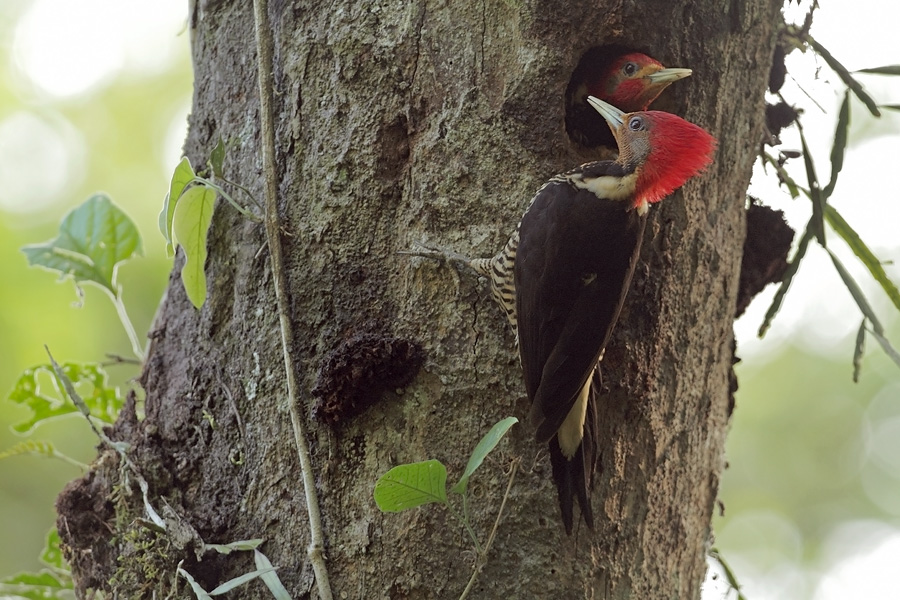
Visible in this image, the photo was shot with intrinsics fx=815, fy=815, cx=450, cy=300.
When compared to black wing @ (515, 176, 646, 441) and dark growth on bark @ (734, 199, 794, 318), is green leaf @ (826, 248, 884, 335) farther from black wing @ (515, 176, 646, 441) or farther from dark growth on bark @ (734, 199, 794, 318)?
black wing @ (515, 176, 646, 441)

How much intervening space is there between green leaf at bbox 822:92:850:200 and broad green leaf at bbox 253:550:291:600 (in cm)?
185

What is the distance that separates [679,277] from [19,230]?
461cm

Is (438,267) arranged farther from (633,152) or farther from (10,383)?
(10,383)

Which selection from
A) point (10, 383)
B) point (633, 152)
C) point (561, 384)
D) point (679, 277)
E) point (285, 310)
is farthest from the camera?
point (10, 383)

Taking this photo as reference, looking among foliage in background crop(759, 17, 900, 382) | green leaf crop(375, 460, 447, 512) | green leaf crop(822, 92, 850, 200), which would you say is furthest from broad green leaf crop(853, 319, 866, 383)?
green leaf crop(375, 460, 447, 512)

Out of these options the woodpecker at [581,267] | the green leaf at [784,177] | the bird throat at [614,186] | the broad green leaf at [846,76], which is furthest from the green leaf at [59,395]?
the broad green leaf at [846,76]

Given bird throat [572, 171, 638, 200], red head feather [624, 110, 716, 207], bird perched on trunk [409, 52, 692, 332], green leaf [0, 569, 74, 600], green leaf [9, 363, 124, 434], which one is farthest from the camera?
green leaf [9, 363, 124, 434]

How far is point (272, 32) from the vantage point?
2094 millimetres

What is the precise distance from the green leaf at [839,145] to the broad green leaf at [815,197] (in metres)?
0.03

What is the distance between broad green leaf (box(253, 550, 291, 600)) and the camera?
1.60 metres

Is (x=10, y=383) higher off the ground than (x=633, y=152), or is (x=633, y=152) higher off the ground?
(x=10, y=383)

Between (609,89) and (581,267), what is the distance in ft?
2.52

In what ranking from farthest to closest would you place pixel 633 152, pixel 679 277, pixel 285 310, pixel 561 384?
pixel 633 152 < pixel 679 277 < pixel 285 310 < pixel 561 384

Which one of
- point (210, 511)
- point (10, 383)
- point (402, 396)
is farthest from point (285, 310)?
point (10, 383)
